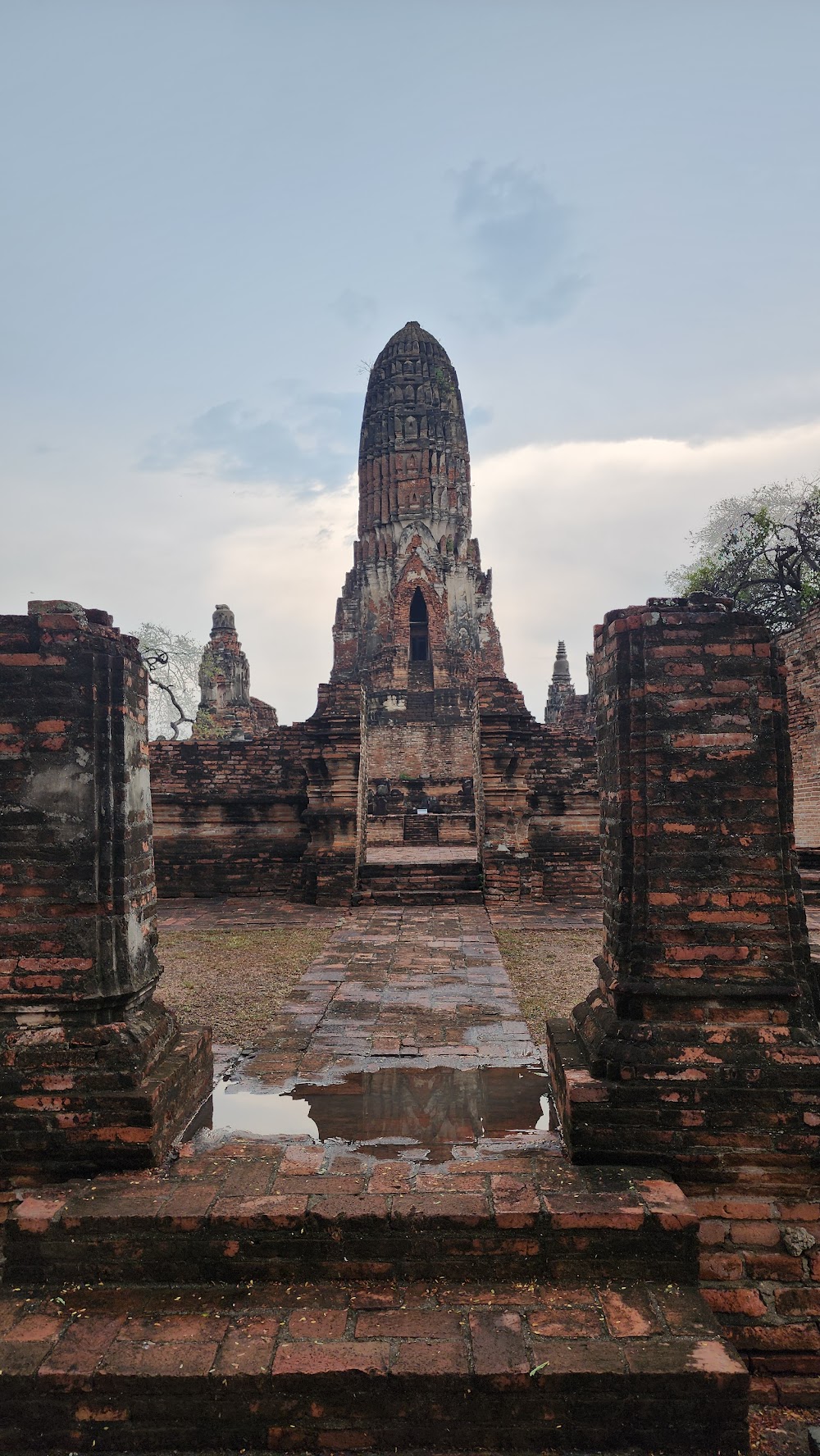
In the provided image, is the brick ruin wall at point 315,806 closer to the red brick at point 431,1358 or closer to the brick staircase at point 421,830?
the brick staircase at point 421,830

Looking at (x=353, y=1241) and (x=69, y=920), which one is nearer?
(x=353, y=1241)

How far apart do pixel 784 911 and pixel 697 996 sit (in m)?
0.45

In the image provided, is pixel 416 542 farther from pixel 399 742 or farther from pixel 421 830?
pixel 421 830

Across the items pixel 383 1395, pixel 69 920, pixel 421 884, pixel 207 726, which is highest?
pixel 207 726

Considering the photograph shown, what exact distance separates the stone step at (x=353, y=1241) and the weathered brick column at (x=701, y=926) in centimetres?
38

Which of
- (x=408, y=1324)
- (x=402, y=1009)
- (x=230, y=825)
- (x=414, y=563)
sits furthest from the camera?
(x=414, y=563)

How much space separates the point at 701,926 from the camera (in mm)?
2986

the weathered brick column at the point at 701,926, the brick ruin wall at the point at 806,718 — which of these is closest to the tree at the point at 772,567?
the brick ruin wall at the point at 806,718

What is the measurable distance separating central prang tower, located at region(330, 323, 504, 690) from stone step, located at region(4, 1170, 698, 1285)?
2121 centimetres

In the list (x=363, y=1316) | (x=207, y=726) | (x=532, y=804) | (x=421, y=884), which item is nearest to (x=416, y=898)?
(x=421, y=884)

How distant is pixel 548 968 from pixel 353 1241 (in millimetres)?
3993

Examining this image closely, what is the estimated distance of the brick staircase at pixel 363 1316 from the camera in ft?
6.97

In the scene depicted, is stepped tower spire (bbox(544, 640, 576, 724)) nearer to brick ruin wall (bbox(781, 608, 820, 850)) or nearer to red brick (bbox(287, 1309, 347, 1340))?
brick ruin wall (bbox(781, 608, 820, 850))

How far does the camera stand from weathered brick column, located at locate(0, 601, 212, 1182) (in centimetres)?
287
